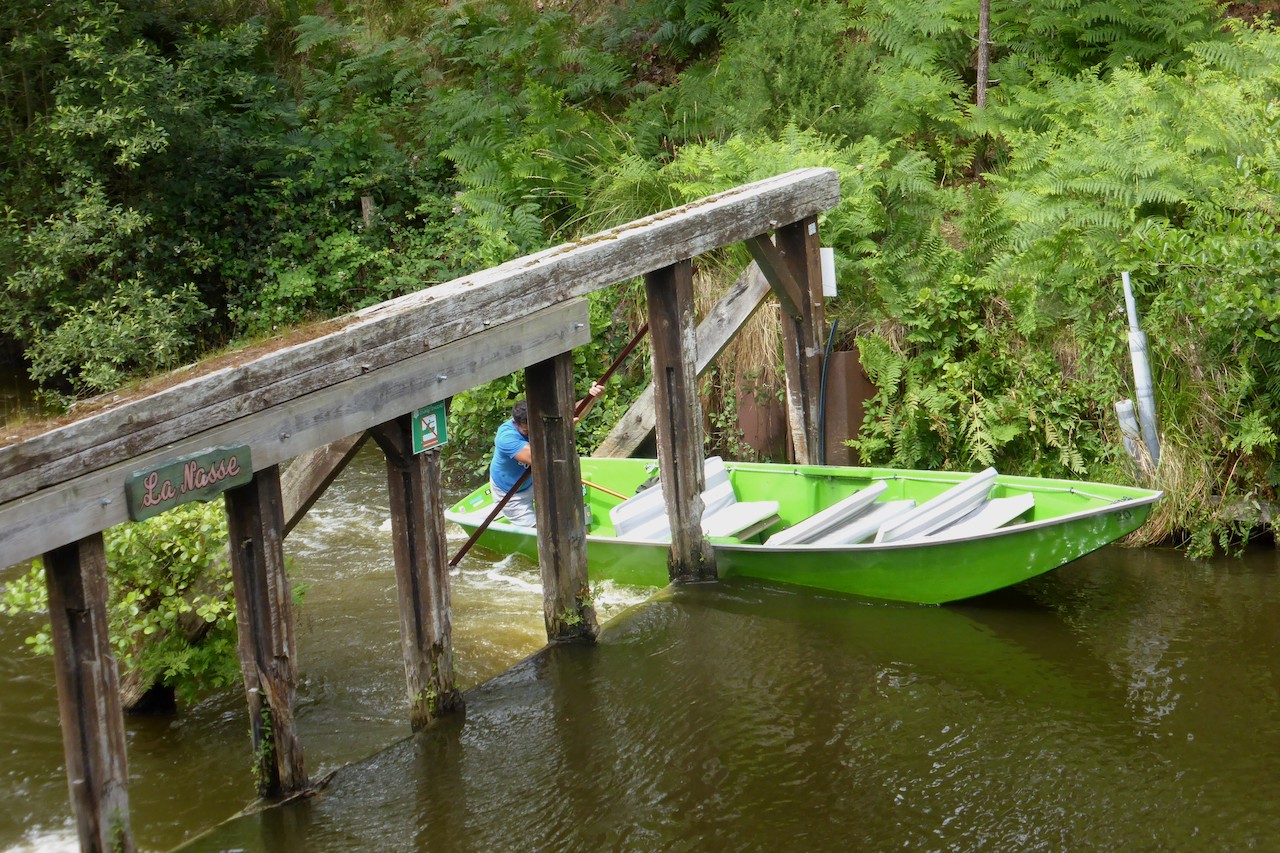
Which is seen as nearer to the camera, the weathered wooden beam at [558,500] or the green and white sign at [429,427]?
the green and white sign at [429,427]

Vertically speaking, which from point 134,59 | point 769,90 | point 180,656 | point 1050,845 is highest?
point 134,59

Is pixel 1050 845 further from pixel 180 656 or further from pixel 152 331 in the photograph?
pixel 152 331

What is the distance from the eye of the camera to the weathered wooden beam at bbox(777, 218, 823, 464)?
9.41 meters

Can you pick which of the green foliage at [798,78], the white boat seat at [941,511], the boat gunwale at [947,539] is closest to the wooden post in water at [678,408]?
the boat gunwale at [947,539]

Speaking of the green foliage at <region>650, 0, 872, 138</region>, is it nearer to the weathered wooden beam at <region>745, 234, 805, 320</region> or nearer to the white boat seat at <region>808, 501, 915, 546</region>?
the weathered wooden beam at <region>745, 234, 805, 320</region>

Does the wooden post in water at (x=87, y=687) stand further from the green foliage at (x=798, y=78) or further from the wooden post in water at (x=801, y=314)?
the green foliage at (x=798, y=78)

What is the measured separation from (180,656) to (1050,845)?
4621mm

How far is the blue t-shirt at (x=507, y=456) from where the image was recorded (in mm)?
9039

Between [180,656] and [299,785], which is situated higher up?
[180,656]

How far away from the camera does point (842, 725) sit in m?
6.55

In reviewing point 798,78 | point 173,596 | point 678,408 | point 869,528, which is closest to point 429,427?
point 173,596

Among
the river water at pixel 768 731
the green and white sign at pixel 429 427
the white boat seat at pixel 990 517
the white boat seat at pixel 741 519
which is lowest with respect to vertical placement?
the river water at pixel 768 731

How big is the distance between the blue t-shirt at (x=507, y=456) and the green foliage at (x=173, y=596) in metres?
2.67

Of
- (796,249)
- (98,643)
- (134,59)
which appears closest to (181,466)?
(98,643)
